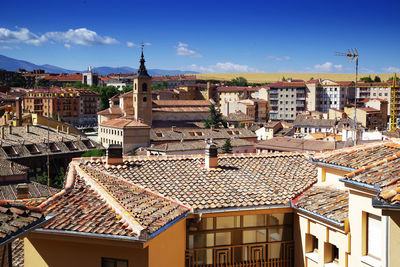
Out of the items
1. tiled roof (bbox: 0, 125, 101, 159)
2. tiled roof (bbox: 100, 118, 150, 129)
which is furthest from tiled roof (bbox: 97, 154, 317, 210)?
tiled roof (bbox: 100, 118, 150, 129)

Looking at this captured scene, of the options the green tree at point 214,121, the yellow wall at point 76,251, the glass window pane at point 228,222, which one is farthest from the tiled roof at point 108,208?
the green tree at point 214,121

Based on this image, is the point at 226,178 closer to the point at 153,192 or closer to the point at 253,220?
the point at 253,220

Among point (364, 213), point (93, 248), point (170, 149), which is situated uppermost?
point (364, 213)

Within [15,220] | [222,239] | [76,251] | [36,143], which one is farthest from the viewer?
[36,143]

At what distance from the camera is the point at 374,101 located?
89062 mm

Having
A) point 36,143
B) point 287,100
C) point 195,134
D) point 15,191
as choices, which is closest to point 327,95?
point 287,100

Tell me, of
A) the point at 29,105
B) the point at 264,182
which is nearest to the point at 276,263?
the point at 264,182

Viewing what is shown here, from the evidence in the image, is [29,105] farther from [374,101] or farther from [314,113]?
[374,101]

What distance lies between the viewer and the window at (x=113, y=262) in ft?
24.1

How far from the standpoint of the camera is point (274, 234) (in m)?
9.40

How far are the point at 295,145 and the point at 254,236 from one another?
41.2m

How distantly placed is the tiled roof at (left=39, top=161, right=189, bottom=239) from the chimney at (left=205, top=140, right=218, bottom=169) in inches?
75.1

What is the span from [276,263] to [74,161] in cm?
489

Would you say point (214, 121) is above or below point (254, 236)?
below
